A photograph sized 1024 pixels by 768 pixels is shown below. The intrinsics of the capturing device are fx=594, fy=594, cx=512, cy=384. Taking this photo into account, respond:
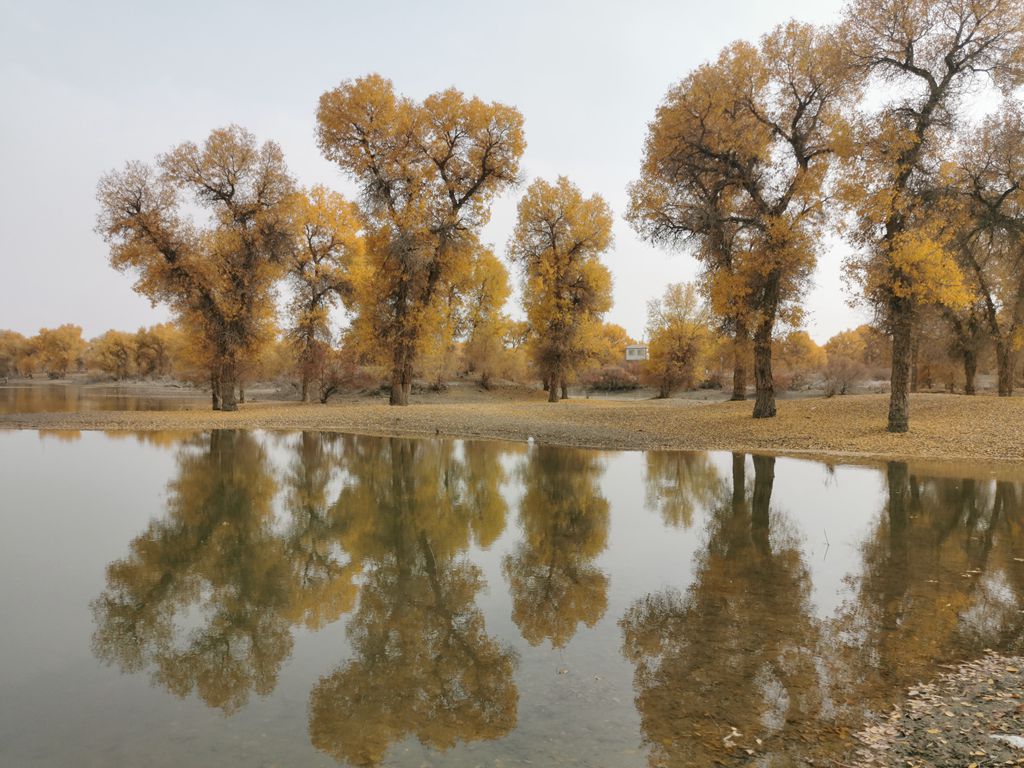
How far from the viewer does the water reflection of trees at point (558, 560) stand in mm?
6043

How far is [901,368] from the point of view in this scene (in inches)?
822

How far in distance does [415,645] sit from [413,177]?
2905cm

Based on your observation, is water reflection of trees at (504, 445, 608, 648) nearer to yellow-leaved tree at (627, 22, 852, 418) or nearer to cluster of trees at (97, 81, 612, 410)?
yellow-leaved tree at (627, 22, 852, 418)

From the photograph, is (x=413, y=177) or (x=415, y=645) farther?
(x=413, y=177)

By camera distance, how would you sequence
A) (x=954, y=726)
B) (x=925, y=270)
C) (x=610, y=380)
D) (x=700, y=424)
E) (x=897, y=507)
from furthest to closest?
(x=610, y=380) → (x=700, y=424) → (x=925, y=270) → (x=897, y=507) → (x=954, y=726)

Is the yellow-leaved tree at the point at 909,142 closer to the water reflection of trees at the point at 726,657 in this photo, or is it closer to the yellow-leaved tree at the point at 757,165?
the yellow-leaved tree at the point at 757,165

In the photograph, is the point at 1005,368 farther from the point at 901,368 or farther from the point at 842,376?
the point at 842,376

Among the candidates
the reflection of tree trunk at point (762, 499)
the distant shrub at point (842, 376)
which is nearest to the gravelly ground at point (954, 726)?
the reflection of tree trunk at point (762, 499)

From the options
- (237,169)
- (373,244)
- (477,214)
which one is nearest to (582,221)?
(477,214)

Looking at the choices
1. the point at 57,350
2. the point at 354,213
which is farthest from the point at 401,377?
the point at 57,350

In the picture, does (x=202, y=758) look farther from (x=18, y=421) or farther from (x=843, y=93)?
(x=18, y=421)

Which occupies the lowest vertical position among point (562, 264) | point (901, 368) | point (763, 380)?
point (763, 380)

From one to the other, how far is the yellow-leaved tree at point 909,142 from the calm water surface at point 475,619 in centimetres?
965

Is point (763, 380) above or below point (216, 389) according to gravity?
above
